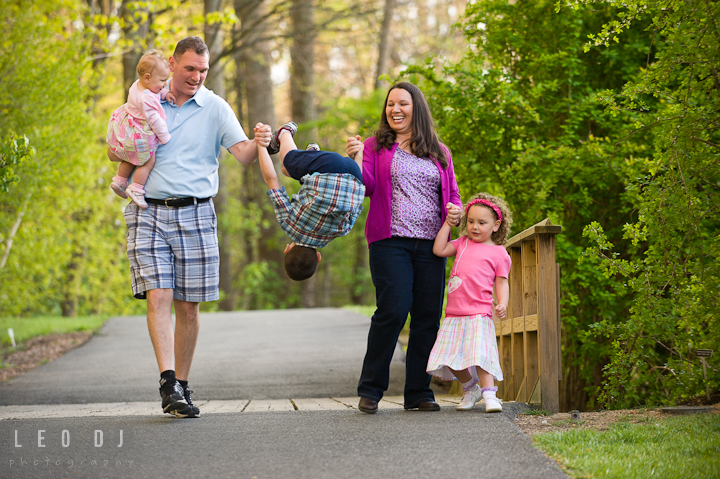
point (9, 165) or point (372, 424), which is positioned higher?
point (9, 165)

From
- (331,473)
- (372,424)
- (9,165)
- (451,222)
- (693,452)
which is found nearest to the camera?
(331,473)

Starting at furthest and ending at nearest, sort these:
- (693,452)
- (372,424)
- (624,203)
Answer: (624,203), (372,424), (693,452)

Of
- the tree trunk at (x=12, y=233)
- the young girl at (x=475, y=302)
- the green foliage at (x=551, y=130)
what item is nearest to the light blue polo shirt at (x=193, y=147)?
the young girl at (x=475, y=302)

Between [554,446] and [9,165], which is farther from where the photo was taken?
[9,165]

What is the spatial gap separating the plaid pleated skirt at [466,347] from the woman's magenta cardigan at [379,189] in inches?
27.0

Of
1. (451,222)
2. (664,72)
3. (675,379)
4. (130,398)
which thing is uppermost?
(664,72)

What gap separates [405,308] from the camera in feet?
14.3

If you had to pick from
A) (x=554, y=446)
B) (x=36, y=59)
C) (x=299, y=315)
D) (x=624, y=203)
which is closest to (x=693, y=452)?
(x=554, y=446)

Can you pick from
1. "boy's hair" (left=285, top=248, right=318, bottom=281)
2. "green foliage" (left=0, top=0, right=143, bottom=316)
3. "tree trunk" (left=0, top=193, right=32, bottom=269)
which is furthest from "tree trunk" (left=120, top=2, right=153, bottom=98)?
"boy's hair" (left=285, top=248, right=318, bottom=281)

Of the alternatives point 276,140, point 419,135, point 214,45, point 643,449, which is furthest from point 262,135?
point 214,45

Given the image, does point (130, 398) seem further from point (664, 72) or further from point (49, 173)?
point (664, 72)

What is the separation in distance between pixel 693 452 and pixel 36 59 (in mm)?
9277

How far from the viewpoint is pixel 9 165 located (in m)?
5.09

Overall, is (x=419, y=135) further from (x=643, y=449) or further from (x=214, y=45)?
(x=214, y=45)
